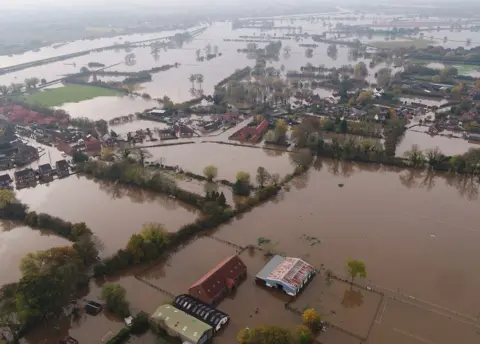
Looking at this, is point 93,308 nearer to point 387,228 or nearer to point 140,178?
point 140,178

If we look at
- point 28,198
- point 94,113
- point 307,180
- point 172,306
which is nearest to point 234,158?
point 307,180

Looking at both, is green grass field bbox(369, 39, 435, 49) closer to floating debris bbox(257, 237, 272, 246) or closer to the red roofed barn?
floating debris bbox(257, 237, 272, 246)

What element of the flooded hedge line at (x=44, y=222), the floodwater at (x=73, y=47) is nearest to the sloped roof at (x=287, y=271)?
the flooded hedge line at (x=44, y=222)

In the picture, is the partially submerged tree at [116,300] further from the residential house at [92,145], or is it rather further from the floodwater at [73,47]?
the floodwater at [73,47]

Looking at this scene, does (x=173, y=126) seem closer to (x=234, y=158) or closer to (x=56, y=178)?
(x=234, y=158)

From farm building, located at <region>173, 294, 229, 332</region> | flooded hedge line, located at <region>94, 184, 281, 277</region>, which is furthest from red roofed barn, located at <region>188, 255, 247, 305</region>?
flooded hedge line, located at <region>94, 184, 281, 277</region>

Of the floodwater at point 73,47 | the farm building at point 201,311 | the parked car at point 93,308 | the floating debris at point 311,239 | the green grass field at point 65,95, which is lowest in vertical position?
the parked car at point 93,308

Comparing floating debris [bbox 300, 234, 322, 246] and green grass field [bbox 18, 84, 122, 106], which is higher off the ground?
green grass field [bbox 18, 84, 122, 106]
